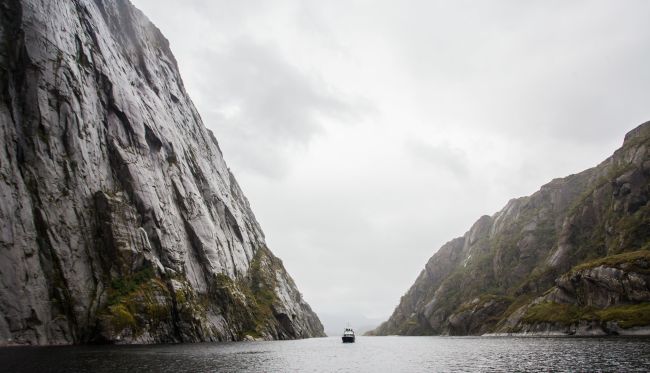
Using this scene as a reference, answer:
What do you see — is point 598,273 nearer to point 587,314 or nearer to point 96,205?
point 587,314

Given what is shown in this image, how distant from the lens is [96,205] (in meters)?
95.4

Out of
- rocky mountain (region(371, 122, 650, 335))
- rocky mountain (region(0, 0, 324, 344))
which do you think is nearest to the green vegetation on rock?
rocky mountain (region(371, 122, 650, 335))

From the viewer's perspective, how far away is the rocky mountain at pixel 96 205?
80.0m

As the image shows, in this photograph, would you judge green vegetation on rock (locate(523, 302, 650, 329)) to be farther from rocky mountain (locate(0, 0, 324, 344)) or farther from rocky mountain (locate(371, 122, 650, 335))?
rocky mountain (locate(0, 0, 324, 344))

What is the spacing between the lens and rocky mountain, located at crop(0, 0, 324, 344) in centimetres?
8000

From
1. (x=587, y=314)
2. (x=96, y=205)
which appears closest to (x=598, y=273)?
(x=587, y=314)

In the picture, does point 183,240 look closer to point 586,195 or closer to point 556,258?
point 556,258

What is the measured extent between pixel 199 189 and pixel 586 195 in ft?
→ 549

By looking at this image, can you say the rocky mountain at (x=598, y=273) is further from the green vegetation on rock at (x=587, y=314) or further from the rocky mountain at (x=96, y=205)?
the rocky mountain at (x=96, y=205)

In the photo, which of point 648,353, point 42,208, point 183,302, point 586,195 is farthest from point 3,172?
point 586,195

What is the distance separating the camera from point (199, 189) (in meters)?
153

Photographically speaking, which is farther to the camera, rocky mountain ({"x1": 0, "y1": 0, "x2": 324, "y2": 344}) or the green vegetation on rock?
the green vegetation on rock

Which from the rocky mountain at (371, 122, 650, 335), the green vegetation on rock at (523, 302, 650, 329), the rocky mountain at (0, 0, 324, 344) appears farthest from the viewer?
the rocky mountain at (371, 122, 650, 335)

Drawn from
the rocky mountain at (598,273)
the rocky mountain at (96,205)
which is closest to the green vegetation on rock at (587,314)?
the rocky mountain at (598,273)
